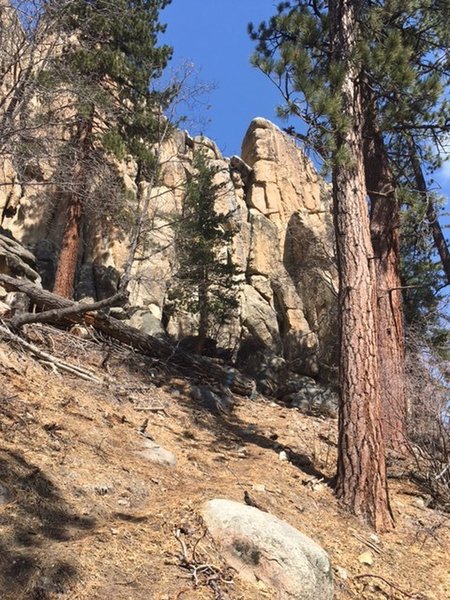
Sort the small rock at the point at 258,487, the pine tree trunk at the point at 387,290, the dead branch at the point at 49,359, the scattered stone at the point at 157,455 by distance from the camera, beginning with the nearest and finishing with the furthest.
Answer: the small rock at the point at 258,487 < the scattered stone at the point at 157,455 < the dead branch at the point at 49,359 < the pine tree trunk at the point at 387,290

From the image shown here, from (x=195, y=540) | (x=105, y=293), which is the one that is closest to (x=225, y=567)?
(x=195, y=540)

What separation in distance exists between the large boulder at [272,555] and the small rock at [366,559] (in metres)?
0.87

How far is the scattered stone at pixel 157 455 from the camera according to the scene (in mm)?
5636

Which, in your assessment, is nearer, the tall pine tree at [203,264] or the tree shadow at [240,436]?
the tree shadow at [240,436]

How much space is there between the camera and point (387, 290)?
820 cm

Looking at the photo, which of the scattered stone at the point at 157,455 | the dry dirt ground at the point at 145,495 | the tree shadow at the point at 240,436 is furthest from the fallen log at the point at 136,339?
the scattered stone at the point at 157,455

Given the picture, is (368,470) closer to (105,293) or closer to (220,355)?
(220,355)

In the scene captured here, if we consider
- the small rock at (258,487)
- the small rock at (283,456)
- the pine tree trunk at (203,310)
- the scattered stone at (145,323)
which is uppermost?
the pine tree trunk at (203,310)

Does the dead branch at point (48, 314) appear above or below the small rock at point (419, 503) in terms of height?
above

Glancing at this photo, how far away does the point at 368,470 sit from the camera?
5.70 metres

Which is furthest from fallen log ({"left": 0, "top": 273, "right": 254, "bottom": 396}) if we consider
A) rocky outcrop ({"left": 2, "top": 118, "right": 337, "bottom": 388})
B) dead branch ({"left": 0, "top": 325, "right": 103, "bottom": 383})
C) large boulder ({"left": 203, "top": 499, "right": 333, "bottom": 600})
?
large boulder ({"left": 203, "top": 499, "right": 333, "bottom": 600})

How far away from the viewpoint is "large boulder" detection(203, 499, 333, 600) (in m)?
3.62

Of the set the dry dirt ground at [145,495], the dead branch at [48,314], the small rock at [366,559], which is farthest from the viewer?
the dead branch at [48,314]

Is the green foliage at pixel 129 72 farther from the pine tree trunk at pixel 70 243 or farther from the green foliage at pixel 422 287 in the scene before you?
the green foliage at pixel 422 287
